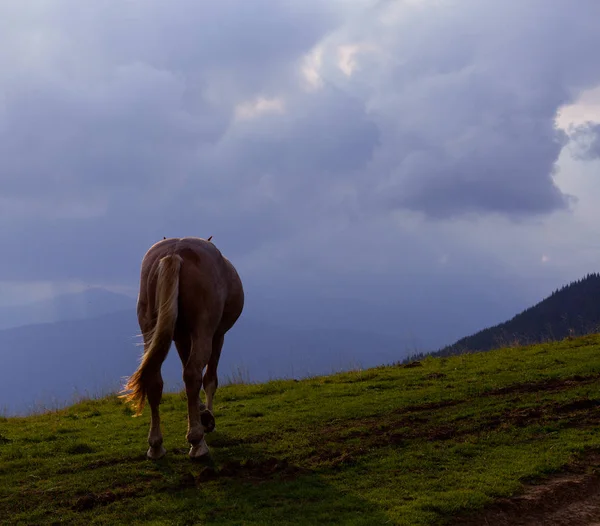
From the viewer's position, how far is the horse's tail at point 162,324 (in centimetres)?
709

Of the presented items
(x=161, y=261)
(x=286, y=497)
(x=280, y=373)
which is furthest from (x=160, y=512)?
(x=280, y=373)

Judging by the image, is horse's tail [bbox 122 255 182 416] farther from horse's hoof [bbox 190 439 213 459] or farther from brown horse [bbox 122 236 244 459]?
horse's hoof [bbox 190 439 213 459]

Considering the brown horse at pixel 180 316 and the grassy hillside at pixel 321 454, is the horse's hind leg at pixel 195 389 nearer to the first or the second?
the brown horse at pixel 180 316

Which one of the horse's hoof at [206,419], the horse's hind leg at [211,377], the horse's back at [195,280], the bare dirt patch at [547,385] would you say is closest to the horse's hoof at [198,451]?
the horse's hoof at [206,419]

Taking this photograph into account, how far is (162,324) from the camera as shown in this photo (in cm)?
709

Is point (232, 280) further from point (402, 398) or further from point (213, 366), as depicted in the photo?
point (402, 398)

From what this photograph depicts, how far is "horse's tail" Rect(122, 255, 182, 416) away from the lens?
23.3 feet

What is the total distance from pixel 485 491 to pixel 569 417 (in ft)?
10.2

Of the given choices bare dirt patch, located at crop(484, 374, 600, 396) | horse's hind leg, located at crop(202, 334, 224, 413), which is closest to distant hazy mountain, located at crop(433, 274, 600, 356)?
bare dirt patch, located at crop(484, 374, 600, 396)

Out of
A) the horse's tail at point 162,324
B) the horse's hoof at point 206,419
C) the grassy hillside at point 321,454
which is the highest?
the horse's tail at point 162,324

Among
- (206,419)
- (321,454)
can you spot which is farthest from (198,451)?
(321,454)

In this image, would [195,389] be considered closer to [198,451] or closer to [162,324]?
[198,451]

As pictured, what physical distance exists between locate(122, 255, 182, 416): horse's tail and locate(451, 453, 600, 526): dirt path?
367 cm

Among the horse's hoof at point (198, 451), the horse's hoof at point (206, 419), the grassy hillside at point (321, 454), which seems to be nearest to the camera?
the grassy hillside at point (321, 454)
